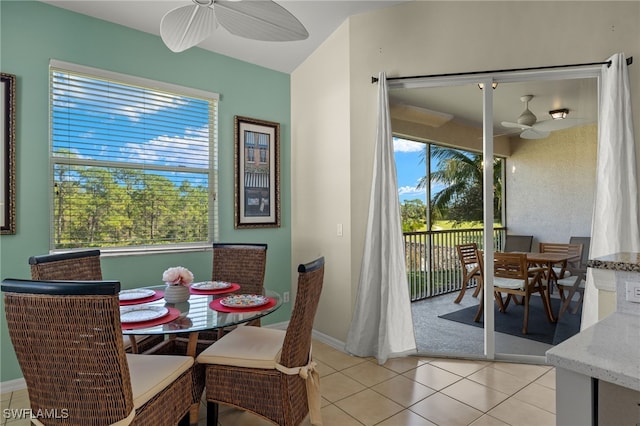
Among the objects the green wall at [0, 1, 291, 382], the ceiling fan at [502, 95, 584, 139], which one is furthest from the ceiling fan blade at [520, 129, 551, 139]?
the green wall at [0, 1, 291, 382]

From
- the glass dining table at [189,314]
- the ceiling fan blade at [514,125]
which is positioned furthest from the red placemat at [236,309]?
the ceiling fan blade at [514,125]

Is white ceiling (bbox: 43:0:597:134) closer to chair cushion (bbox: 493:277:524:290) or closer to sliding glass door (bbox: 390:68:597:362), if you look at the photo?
sliding glass door (bbox: 390:68:597:362)

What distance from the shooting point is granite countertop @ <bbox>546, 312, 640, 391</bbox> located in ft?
2.77

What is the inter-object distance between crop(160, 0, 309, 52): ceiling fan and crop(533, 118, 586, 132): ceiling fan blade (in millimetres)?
2089

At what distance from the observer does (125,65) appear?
A: 2.94 m

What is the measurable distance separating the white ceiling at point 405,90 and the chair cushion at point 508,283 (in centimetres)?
123

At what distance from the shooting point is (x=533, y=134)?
9.50 feet

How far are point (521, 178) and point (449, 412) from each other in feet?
6.28

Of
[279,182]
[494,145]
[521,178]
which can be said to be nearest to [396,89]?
[494,145]

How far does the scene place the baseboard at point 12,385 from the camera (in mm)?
2457

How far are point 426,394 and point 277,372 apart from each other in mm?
1201

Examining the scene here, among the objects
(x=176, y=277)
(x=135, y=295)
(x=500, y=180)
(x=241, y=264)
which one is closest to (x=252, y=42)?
(x=241, y=264)

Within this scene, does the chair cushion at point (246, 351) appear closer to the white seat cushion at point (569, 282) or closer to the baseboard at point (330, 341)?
the baseboard at point (330, 341)

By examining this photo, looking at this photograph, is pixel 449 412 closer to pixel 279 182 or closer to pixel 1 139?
pixel 279 182
